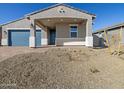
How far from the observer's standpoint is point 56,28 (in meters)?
18.6

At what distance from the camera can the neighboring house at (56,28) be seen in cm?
1552

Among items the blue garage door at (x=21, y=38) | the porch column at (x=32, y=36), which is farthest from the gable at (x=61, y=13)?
the blue garage door at (x=21, y=38)

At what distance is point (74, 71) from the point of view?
285 inches

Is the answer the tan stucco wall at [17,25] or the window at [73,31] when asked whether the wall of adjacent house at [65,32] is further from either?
the tan stucco wall at [17,25]

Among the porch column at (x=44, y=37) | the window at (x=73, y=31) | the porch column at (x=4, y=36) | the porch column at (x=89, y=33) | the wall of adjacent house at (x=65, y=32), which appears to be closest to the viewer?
the porch column at (x=89, y=33)

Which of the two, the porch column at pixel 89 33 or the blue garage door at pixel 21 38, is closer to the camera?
the porch column at pixel 89 33

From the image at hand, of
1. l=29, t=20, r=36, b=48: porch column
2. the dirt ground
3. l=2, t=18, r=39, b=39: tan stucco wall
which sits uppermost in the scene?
l=2, t=18, r=39, b=39: tan stucco wall

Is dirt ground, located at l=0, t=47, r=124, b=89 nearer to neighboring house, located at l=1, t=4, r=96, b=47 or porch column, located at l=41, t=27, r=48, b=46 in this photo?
neighboring house, located at l=1, t=4, r=96, b=47

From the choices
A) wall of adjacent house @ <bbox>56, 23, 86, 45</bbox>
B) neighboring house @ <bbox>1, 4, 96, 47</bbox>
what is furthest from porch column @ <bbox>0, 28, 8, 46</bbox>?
wall of adjacent house @ <bbox>56, 23, 86, 45</bbox>

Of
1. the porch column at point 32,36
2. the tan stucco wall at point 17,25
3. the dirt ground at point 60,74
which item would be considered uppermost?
the tan stucco wall at point 17,25

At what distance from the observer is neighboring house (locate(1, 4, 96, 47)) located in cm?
1552

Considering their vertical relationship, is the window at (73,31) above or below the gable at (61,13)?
below

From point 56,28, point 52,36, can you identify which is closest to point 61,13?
point 56,28
